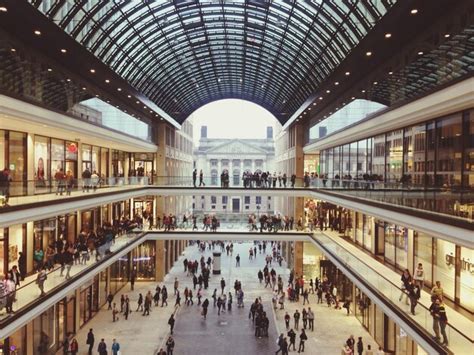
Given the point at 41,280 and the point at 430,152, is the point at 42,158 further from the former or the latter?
the point at 430,152

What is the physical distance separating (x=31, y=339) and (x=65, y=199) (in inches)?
243

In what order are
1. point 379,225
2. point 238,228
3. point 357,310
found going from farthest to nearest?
point 238,228 < point 357,310 < point 379,225

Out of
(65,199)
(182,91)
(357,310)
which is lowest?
(357,310)

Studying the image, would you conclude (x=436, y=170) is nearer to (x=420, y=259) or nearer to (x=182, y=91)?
(x=420, y=259)

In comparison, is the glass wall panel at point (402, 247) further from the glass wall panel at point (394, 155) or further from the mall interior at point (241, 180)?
the glass wall panel at point (394, 155)

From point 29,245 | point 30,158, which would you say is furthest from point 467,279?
point 30,158

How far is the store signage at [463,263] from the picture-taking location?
14.5 meters

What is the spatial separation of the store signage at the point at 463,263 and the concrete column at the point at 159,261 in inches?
1086

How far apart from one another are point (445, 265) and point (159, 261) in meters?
27.6

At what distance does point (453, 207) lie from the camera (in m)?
11.9

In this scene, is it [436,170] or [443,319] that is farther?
[436,170]

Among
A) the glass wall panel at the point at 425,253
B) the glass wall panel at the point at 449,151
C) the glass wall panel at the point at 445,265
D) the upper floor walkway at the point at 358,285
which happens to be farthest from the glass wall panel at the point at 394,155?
the glass wall panel at the point at 445,265

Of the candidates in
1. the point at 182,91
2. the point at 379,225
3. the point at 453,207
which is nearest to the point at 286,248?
the point at 182,91

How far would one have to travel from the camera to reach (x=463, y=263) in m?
15.0
